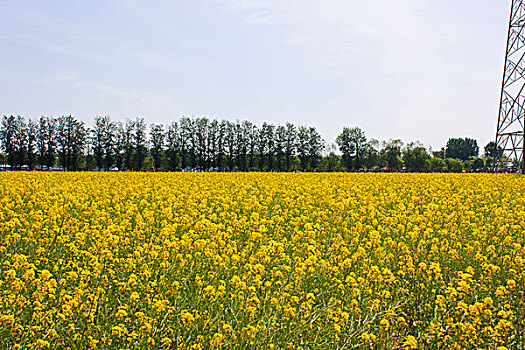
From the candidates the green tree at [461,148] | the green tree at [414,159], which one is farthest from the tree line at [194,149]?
the green tree at [461,148]

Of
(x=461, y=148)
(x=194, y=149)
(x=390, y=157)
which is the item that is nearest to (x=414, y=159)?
(x=390, y=157)

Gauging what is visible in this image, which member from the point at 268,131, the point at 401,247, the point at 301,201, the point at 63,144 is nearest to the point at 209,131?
the point at 268,131

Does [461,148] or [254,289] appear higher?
[461,148]

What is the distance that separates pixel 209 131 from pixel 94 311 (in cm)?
8436

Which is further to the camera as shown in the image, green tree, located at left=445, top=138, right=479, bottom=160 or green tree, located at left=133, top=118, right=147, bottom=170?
green tree, located at left=445, top=138, right=479, bottom=160

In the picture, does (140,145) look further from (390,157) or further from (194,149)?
(390,157)

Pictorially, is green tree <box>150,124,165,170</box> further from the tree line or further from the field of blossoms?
the field of blossoms

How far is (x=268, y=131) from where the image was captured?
8938 centimetres

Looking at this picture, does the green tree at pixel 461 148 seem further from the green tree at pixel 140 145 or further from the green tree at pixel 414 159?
the green tree at pixel 140 145

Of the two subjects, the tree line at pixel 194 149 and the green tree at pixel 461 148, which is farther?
the green tree at pixel 461 148

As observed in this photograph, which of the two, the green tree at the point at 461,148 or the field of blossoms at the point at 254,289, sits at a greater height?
the green tree at the point at 461,148

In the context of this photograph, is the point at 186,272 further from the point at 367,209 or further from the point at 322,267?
the point at 367,209

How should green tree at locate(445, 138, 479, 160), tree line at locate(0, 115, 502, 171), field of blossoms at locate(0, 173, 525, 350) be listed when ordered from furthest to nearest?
green tree at locate(445, 138, 479, 160)
tree line at locate(0, 115, 502, 171)
field of blossoms at locate(0, 173, 525, 350)

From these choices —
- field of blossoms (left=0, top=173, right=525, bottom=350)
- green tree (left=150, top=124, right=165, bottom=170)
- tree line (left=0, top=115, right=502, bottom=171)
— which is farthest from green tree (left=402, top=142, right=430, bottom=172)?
field of blossoms (left=0, top=173, right=525, bottom=350)
